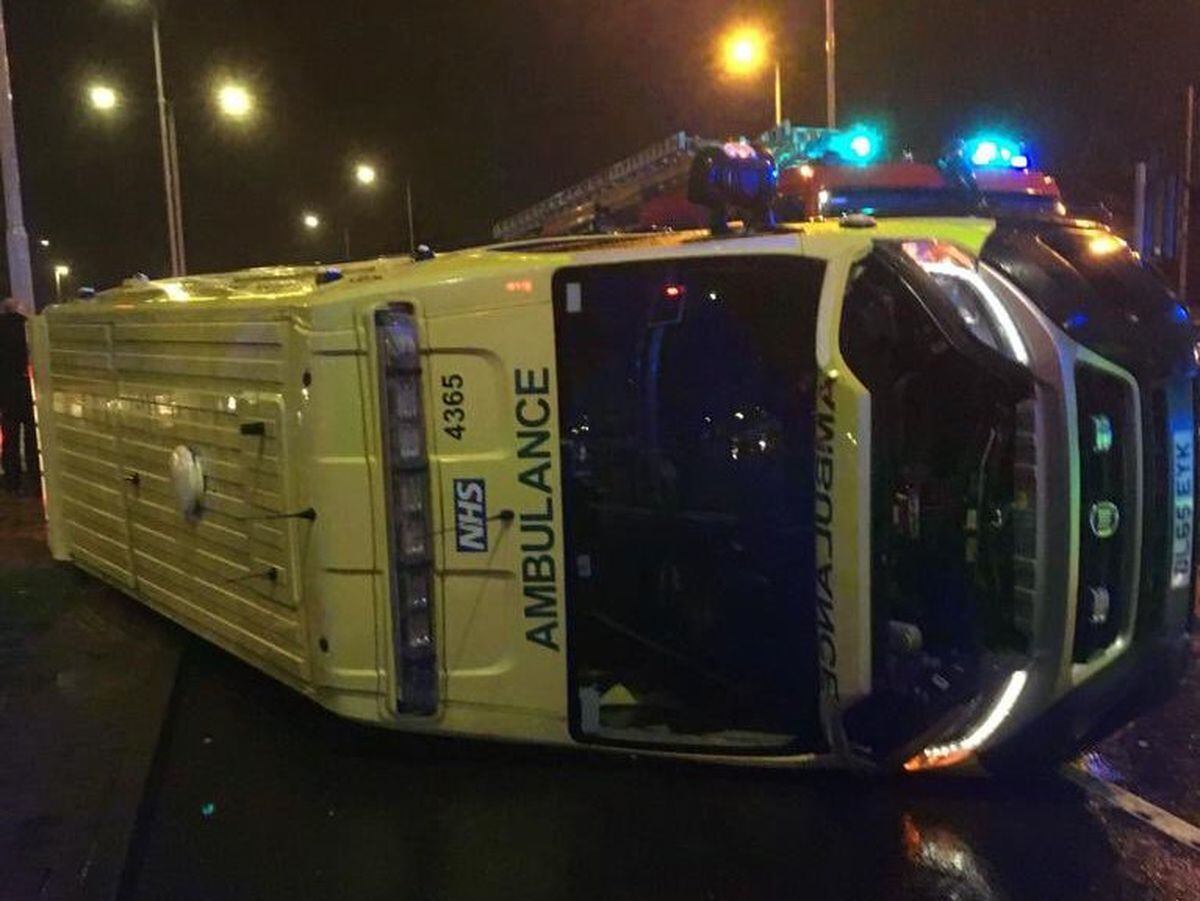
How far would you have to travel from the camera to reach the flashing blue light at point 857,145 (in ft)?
30.1

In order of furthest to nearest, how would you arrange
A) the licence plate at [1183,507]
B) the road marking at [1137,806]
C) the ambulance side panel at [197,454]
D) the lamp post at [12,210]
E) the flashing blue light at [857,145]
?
the lamp post at [12,210], the flashing blue light at [857,145], the ambulance side panel at [197,454], the road marking at [1137,806], the licence plate at [1183,507]

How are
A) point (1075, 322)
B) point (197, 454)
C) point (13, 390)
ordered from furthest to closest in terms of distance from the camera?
point (13, 390) → point (197, 454) → point (1075, 322)

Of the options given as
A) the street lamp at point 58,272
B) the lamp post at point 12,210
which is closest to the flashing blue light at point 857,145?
the lamp post at point 12,210

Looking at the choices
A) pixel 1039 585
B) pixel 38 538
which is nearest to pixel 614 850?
pixel 1039 585

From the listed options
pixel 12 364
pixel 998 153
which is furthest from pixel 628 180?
pixel 12 364

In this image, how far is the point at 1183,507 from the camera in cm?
393

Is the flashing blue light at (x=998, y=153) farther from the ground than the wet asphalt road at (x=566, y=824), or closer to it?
farther from the ground

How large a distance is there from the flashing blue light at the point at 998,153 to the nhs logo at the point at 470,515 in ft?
20.8

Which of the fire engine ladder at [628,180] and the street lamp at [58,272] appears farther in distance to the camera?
the street lamp at [58,272]

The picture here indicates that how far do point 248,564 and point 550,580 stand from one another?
4.58ft

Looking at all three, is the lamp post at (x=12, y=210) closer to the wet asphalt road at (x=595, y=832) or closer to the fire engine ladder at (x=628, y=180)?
the fire engine ladder at (x=628, y=180)

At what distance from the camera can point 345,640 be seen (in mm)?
4328

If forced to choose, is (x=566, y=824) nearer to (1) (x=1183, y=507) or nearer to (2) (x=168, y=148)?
(1) (x=1183, y=507)

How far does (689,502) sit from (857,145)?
5.55 metres
